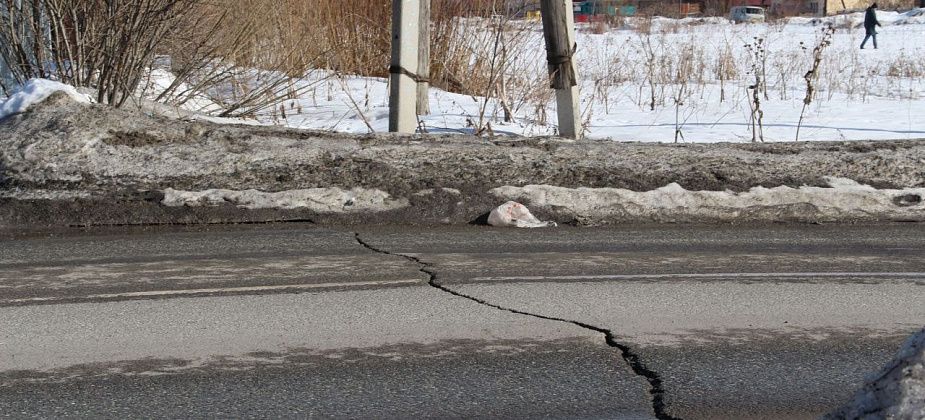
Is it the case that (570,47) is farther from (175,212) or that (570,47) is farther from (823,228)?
(175,212)

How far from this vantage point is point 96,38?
10953mm

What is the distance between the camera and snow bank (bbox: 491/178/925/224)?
859 cm

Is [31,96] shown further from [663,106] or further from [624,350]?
[663,106]

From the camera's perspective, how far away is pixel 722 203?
8688 millimetres

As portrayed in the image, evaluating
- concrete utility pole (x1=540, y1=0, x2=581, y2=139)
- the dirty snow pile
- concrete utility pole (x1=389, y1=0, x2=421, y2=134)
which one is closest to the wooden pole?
concrete utility pole (x1=540, y1=0, x2=581, y2=139)

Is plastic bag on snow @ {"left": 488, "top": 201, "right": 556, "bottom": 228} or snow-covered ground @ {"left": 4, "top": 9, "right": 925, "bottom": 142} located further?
snow-covered ground @ {"left": 4, "top": 9, "right": 925, "bottom": 142}

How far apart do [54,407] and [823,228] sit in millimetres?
6027

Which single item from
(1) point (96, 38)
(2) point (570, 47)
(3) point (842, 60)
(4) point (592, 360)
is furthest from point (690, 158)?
(3) point (842, 60)

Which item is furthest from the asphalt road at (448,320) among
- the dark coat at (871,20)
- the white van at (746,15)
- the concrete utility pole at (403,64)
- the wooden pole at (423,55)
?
the white van at (746,15)

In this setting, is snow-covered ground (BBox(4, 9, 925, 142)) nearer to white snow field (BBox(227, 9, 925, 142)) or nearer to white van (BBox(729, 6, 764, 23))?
white snow field (BBox(227, 9, 925, 142))

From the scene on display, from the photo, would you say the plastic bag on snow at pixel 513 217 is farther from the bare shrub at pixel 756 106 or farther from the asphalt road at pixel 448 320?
the bare shrub at pixel 756 106

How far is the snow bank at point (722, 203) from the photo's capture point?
8586 mm

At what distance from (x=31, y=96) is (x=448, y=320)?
531 cm

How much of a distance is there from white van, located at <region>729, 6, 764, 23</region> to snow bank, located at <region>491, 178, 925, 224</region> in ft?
130
